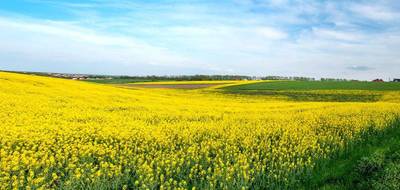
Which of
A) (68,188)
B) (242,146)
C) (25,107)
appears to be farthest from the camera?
(25,107)

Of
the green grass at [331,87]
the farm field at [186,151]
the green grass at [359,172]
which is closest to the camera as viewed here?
the green grass at [359,172]

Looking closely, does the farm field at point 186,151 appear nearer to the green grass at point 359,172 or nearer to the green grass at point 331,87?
the green grass at point 359,172

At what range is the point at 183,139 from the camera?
1497cm

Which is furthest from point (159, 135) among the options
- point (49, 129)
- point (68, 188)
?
point (68, 188)

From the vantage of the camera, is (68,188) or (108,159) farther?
(108,159)

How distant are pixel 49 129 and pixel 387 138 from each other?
12.3 m

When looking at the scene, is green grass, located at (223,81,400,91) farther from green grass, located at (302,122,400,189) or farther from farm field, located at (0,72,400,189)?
green grass, located at (302,122,400,189)

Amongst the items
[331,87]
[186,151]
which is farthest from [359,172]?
[331,87]

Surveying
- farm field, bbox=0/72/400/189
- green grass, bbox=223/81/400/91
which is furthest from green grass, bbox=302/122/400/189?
green grass, bbox=223/81/400/91

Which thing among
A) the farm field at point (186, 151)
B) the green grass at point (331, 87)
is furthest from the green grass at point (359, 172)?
the green grass at point (331, 87)

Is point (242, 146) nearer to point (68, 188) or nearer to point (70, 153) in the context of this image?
point (70, 153)

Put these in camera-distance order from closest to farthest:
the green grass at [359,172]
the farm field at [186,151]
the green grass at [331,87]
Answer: the green grass at [359,172]
the farm field at [186,151]
the green grass at [331,87]

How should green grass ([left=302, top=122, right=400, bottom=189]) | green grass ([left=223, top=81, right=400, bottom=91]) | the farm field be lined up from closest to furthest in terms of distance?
1. green grass ([left=302, top=122, right=400, bottom=189])
2. the farm field
3. green grass ([left=223, top=81, right=400, bottom=91])

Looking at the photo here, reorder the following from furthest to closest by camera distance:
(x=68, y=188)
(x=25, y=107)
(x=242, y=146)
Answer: (x=25, y=107), (x=242, y=146), (x=68, y=188)
